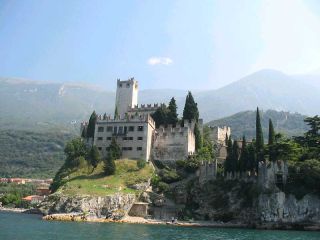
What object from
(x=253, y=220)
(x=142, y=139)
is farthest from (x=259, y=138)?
(x=142, y=139)

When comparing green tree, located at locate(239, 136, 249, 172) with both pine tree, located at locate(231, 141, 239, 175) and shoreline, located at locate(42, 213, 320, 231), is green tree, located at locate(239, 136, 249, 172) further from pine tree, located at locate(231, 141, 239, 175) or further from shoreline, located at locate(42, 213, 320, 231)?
shoreline, located at locate(42, 213, 320, 231)

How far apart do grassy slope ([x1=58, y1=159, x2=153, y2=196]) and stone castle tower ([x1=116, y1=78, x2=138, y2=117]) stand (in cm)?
1919

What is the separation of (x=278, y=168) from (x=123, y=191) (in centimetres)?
2635

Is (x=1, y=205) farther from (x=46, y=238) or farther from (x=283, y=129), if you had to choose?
(x=283, y=129)

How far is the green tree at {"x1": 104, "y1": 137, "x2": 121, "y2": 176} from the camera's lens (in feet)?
255

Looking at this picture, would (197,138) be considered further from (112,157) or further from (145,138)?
(112,157)

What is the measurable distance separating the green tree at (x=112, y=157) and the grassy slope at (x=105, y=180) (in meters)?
1.02

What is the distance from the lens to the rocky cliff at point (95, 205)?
6894 cm

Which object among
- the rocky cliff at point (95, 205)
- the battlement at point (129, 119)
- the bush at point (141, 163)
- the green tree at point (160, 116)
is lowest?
the rocky cliff at point (95, 205)

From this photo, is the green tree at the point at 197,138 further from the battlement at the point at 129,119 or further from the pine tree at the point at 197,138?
the battlement at the point at 129,119

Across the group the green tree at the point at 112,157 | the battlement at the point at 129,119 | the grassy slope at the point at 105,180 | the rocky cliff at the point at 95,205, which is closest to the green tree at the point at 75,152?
the grassy slope at the point at 105,180

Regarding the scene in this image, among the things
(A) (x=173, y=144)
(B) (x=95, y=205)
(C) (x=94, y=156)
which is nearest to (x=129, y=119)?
(A) (x=173, y=144)

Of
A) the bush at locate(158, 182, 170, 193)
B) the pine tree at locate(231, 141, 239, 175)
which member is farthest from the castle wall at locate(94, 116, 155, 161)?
the pine tree at locate(231, 141, 239, 175)

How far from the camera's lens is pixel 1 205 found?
115 meters
